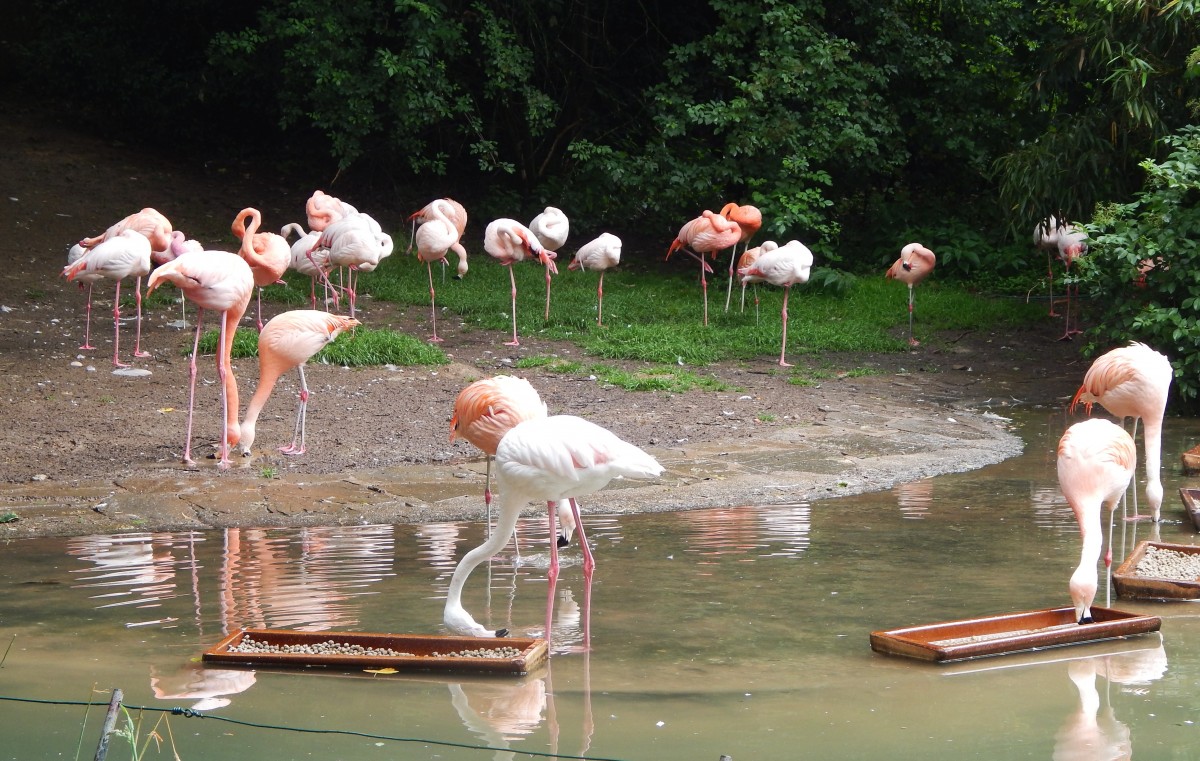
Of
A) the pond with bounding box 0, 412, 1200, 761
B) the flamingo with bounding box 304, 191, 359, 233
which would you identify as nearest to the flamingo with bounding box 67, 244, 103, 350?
Answer: the flamingo with bounding box 304, 191, 359, 233

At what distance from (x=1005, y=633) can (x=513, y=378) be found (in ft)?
7.27

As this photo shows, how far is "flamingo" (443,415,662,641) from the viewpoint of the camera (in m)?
3.92

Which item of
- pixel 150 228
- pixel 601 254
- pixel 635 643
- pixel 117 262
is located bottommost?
pixel 635 643

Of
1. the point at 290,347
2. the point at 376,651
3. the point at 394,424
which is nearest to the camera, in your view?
the point at 376,651

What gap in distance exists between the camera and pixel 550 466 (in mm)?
3928

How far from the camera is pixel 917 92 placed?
15047mm

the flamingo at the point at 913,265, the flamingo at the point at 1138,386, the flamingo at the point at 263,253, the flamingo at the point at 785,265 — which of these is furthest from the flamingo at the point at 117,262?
the flamingo at the point at 913,265

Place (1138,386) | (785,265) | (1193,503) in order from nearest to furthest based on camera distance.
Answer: (1193,503)
(1138,386)
(785,265)

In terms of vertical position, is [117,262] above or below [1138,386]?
above

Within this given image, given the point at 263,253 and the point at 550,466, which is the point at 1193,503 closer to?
the point at 550,466

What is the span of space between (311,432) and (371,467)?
2.67ft

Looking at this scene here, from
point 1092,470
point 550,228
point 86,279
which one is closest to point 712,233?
point 550,228

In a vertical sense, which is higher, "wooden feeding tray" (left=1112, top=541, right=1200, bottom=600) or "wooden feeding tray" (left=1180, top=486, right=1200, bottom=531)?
"wooden feeding tray" (left=1180, top=486, right=1200, bottom=531)

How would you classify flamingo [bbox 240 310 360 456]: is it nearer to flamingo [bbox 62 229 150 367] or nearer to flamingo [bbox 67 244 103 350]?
flamingo [bbox 62 229 150 367]
